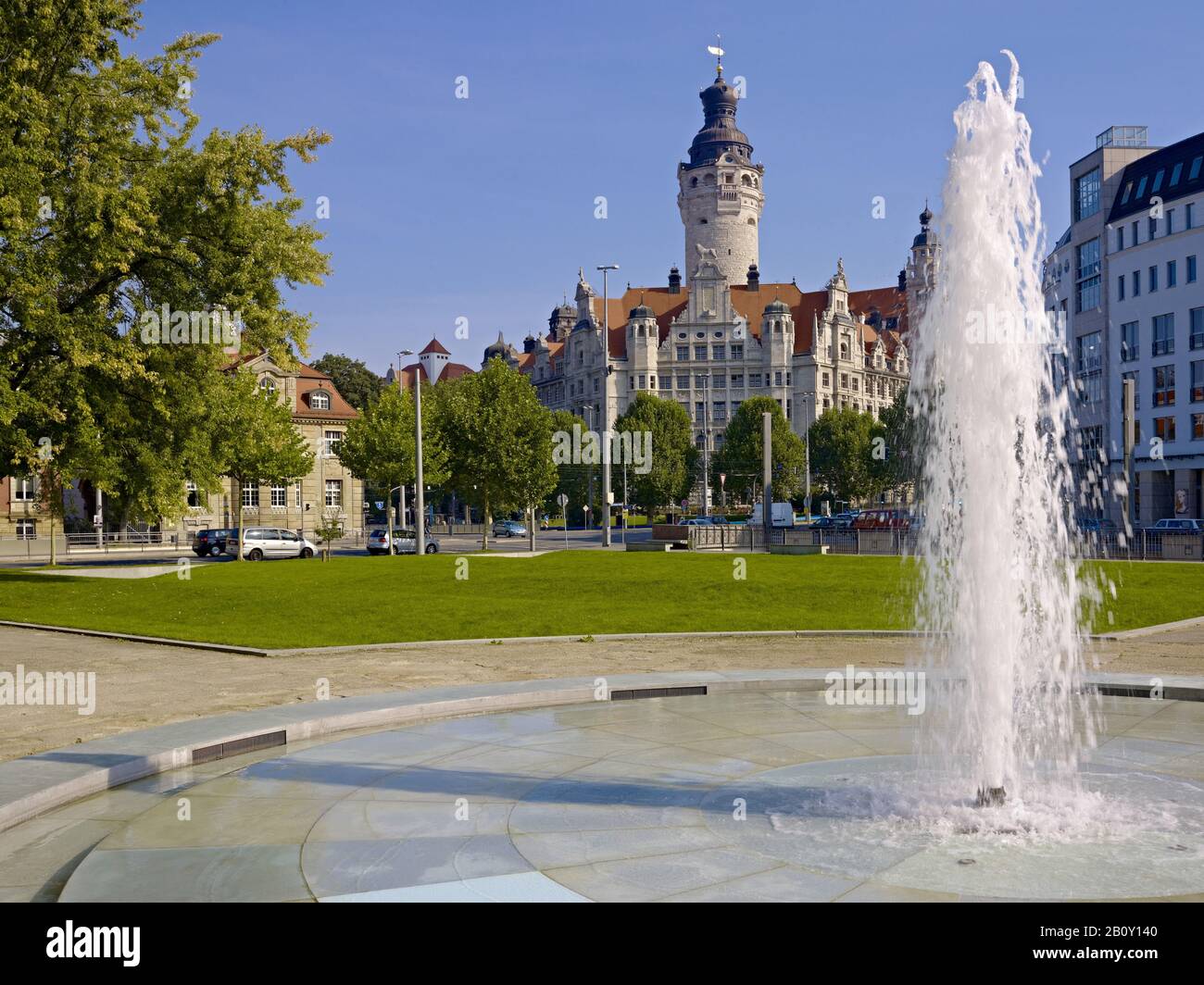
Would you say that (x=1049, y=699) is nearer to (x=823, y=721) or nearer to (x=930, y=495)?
(x=823, y=721)

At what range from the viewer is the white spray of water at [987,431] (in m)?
9.17

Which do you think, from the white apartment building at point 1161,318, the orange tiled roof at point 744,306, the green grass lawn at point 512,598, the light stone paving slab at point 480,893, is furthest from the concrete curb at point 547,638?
the orange tiled roof at point 744,306

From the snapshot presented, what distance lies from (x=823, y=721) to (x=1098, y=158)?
68716 mm

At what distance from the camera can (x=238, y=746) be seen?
10359 mm

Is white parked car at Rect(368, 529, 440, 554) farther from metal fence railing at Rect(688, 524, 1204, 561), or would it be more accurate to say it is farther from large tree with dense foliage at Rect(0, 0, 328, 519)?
large tree with dense foliage at Rect(0, 0, 328, 519)

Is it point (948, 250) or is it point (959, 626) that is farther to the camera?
point (948, 250)

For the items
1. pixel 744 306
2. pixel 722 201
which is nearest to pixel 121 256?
pixel 744 306

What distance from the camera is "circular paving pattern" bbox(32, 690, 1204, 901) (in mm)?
6336

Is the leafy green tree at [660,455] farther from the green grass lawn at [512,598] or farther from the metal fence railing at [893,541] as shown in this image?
the green grass lawn at [512,598]

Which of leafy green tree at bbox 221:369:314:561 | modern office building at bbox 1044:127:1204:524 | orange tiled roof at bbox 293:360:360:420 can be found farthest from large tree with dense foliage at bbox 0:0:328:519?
modern office building at bbox 1044:127:1204:524

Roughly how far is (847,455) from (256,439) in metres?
87.4
